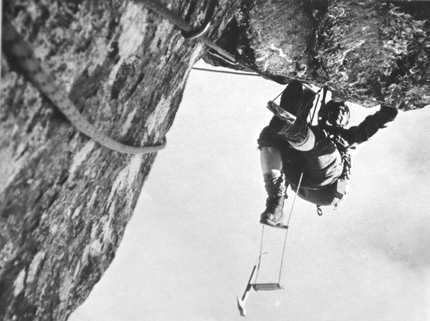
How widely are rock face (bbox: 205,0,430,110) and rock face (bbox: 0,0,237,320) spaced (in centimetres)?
119

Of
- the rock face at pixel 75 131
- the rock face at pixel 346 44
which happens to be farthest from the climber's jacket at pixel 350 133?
the rock face at pixel 75 131

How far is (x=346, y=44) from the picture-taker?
11.9ft

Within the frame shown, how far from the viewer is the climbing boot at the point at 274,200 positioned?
4.73 metres

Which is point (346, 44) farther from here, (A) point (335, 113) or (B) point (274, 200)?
(B) point (274, 200)

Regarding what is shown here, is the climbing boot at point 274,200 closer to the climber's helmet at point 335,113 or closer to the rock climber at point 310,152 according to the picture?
the rock climber at point 310,152

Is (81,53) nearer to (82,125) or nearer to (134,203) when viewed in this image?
(82,125)

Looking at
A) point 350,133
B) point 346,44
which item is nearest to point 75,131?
point 346,44

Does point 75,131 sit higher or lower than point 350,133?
higher

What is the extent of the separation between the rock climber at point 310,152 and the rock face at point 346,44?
0.61 metres

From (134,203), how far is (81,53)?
69.8 inches

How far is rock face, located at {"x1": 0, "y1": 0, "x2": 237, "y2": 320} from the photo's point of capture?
1365 mm

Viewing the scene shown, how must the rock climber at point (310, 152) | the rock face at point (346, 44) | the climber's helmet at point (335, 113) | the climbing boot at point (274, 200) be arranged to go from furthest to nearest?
1. the climber's helmet at point (335, 113)
2. the climbing boot at point (274, 200)
3. the rock climber at point (310, 152)
4. the rock face at point (346, 44)

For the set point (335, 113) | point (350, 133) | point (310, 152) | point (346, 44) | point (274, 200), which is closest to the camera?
point (346, 44)

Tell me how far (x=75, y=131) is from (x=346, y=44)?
118 inches
